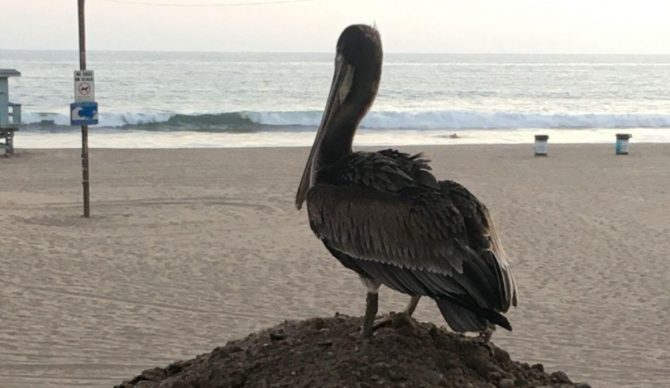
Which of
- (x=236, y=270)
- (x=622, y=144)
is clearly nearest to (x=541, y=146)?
(x=622, y=144)

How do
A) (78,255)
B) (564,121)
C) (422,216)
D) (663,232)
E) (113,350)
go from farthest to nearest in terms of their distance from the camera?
(564,121), (663,232), (78,255), (113,350), (422,216)

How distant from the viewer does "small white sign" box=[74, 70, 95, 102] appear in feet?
45.9

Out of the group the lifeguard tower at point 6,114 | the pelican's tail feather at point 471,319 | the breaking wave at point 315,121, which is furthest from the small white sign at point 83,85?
the breaking wave at point 315,121

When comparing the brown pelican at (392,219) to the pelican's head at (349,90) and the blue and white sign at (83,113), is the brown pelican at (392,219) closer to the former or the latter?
the pelican's head at (349,90)

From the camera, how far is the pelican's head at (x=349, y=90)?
489 centimetres

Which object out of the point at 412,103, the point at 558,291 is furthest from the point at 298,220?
the point at 412,103

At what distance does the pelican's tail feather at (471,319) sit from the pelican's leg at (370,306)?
493 mm

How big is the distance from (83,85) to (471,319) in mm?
11060

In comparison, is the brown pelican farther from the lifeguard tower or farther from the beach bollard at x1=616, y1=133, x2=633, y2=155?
the beach bollard at x1=616, y1=133, x2=633, y2=155

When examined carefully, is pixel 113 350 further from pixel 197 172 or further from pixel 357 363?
pixel 197 172

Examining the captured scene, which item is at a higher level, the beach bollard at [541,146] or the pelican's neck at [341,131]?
the pelican's neck at [341,131]

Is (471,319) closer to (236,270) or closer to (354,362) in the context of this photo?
(354,362)

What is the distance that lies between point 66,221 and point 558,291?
861 cm

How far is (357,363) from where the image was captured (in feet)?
14.9
